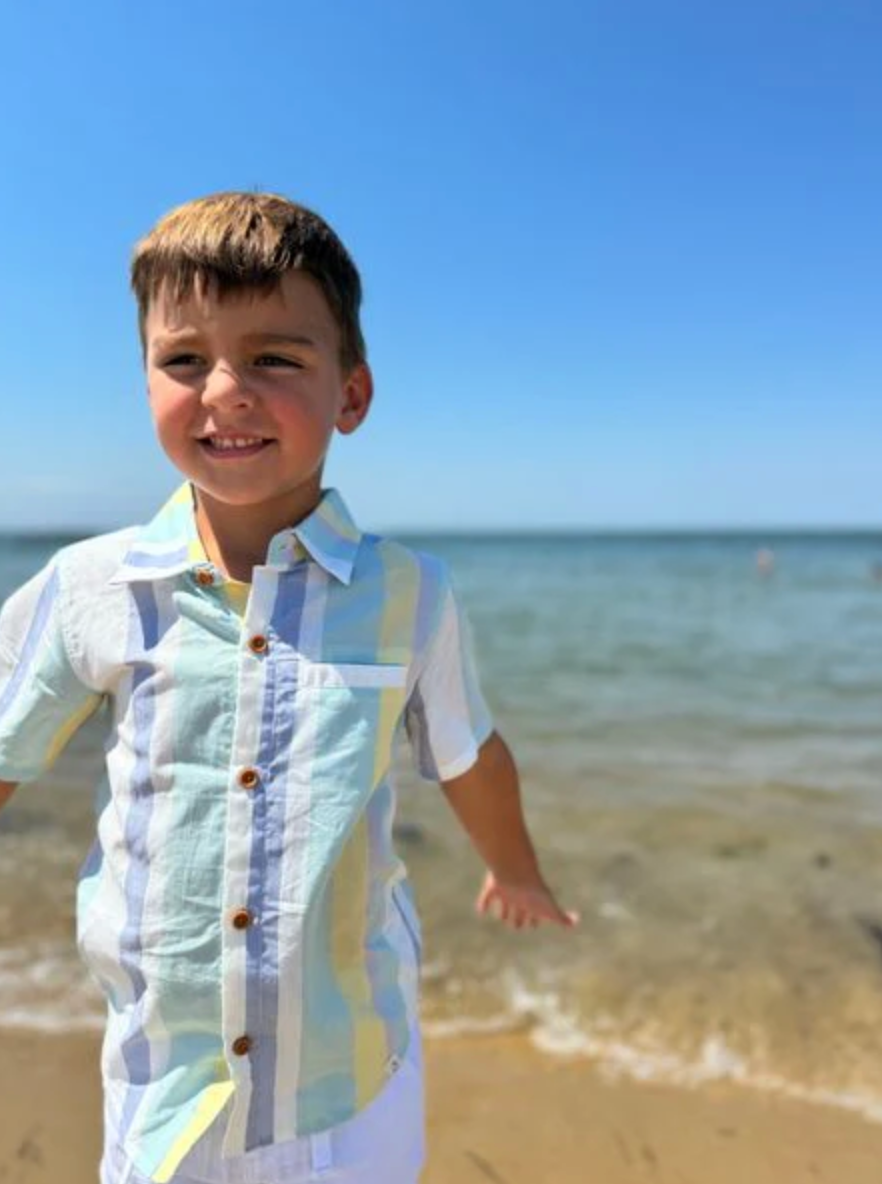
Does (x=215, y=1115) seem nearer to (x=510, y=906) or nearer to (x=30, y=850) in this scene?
(x=510, y=906)

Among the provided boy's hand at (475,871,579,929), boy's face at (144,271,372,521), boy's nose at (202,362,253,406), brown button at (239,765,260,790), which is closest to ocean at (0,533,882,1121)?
boy's hand at (475,871,579,929)

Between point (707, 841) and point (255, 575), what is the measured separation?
426 cm

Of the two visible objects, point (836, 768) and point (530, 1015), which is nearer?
point (530, 1015)

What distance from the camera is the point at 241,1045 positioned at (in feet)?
4.60

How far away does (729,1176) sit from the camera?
2537mm

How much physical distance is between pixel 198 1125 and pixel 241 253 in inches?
47.6

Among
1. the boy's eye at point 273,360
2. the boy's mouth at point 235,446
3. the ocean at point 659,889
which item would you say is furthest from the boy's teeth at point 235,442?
the ocean at point 659,889

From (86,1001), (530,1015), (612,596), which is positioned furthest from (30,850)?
(612,596)

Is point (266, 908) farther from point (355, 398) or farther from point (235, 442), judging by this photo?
point (355, 398)

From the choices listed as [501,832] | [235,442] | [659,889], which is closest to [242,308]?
[235,442]

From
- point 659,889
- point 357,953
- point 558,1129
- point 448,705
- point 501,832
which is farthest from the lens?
point 659,889

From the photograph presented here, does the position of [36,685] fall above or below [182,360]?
below

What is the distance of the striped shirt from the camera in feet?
4.65

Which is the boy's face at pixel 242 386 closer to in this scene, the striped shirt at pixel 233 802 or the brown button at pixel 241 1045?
the striped shirt at pixel 233 802
